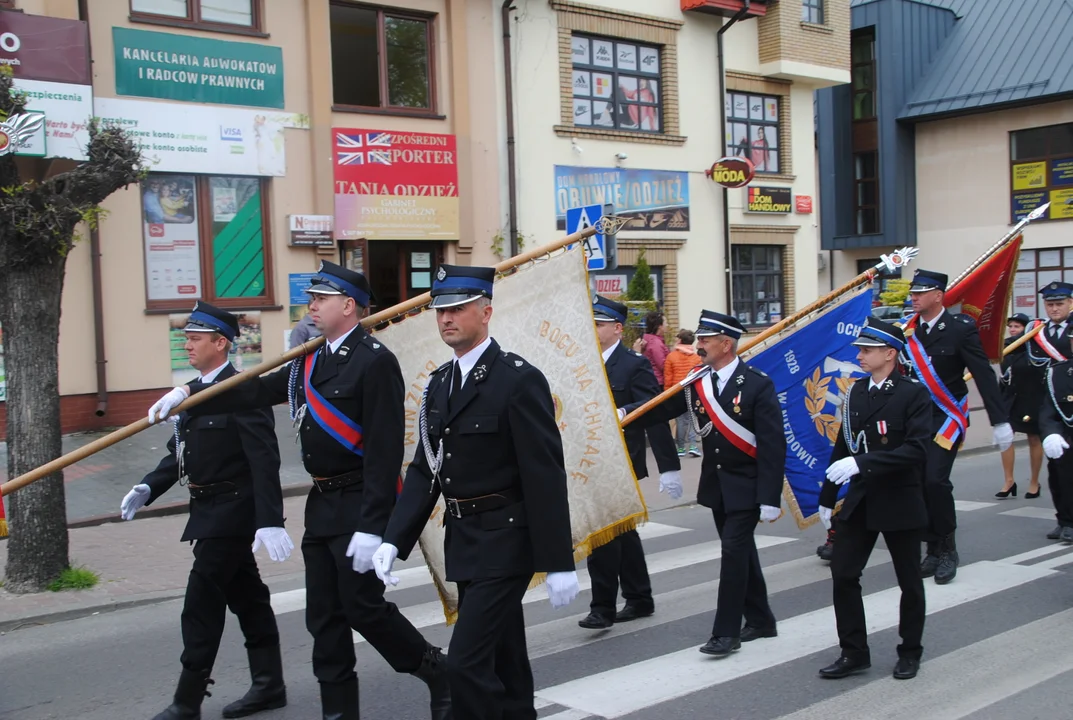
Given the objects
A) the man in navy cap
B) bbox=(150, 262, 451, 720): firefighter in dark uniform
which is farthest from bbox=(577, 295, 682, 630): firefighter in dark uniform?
the man in navy cap

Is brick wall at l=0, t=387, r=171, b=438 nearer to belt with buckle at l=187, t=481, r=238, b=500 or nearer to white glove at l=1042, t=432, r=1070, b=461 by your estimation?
belt with buckle at l=187, t=481, r=238, b=500

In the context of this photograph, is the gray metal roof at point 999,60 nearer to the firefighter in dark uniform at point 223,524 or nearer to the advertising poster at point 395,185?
the advertising poster at point 395,185

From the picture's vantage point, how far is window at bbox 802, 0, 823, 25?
77.6ft

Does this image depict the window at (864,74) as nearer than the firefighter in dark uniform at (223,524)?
No

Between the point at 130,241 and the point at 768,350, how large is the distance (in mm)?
10252

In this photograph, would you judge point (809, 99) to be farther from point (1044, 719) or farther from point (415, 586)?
point (1044, 719)

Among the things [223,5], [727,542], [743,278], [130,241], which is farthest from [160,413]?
[743,278]

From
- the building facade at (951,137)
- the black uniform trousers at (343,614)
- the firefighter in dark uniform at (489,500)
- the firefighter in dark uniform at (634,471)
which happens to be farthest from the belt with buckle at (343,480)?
the building facade at (951,137)

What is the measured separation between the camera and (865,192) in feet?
116

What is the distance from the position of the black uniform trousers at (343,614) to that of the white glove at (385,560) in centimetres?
35

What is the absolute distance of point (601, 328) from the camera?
7289 mm

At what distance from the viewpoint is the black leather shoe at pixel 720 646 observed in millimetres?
5988

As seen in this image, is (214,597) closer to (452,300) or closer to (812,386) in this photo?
(452,300)

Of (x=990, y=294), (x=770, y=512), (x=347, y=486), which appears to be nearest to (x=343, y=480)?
(x=347, y=486)
